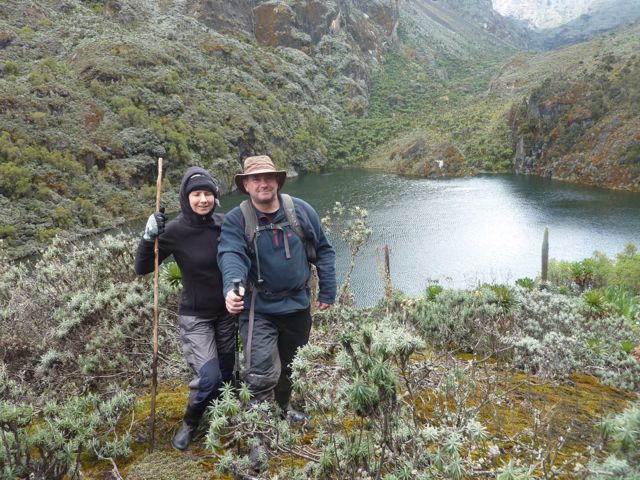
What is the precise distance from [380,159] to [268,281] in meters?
76.5

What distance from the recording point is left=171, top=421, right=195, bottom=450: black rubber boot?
2.96 metres

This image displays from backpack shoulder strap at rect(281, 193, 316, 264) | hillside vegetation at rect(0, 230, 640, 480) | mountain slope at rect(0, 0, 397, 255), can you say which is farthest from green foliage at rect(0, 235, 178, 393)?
mountain slope at rect(0, 0, 397, 255)

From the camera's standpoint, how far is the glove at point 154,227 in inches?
118

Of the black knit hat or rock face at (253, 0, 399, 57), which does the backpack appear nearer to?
the black knit hat

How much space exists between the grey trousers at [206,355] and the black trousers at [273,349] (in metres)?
0.21

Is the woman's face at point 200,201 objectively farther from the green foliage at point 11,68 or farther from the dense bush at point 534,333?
the green foliage at point 11,68

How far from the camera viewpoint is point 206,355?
2982 millimetres

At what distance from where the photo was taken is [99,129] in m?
48.4

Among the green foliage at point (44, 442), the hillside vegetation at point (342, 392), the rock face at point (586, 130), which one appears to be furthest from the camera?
the rock face at point (586, 130)

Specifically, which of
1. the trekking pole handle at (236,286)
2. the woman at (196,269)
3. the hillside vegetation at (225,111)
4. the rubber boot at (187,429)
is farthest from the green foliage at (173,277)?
the hillside vegetation at (225,111)

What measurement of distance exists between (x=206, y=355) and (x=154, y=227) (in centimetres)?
90

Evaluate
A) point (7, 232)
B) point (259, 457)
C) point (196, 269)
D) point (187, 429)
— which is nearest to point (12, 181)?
point (7, 232)

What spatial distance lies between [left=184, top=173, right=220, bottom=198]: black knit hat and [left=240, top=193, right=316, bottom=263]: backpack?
0.27m

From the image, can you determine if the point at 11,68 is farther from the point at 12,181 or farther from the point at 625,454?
the point at 625,454
